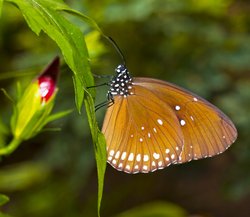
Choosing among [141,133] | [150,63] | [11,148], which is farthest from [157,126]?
[150,63]

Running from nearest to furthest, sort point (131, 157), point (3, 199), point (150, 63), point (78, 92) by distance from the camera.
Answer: point (78, 92)
point (3, 199)
point (131, 157)
point (150, 63)

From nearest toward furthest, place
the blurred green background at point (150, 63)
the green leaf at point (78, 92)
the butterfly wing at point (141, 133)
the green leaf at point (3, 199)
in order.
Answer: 1. the green leaf at point (78, 92)
2. the green leaf at point (3, 199)
3. the butterfly wing at point (141, 133)
4. the blurred green background at point (150, 63)

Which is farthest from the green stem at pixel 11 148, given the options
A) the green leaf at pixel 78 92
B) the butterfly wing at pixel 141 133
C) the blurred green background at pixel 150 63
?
the blurred green background at pixel 150 63

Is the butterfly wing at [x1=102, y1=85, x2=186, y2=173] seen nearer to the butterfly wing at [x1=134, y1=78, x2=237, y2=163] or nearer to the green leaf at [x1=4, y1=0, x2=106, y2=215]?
the butterfly wing at [x1=134, y1=78, x2=237, y2=163]

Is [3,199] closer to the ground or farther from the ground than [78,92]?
closer to the ground

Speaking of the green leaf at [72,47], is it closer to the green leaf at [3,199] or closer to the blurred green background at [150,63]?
the green leaf at [3,199]

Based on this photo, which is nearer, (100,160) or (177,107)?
(100,160)

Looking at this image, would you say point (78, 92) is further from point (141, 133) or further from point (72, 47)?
point (141, 133)

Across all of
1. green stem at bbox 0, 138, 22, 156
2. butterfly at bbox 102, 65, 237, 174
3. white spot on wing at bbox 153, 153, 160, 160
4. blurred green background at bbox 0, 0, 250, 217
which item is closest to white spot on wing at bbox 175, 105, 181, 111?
butterfly at bbox 102, 65, 237, 174
